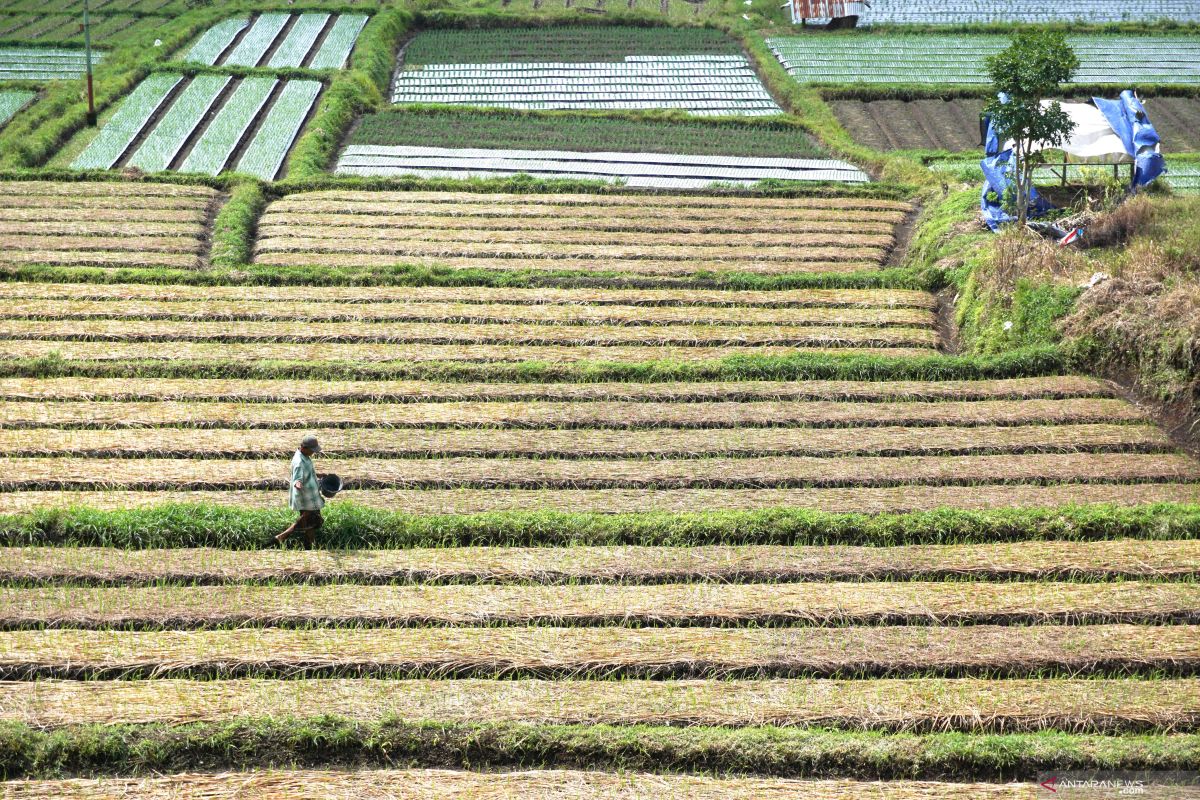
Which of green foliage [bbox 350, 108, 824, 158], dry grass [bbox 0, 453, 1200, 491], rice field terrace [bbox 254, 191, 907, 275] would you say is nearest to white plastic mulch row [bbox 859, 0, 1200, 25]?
green foliage [bbox 350, 108, 824, 158]

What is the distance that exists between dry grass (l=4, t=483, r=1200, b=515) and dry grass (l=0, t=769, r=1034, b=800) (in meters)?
4.97

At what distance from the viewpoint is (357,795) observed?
414 inches

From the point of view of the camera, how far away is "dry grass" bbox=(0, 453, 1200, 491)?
1612cm

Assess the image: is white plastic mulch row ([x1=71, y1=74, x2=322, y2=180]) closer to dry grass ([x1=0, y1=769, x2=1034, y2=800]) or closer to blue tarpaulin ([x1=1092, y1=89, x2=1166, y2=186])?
blue tarpaulin ([x1=1092, y1=89, x2=1166, y2=186])

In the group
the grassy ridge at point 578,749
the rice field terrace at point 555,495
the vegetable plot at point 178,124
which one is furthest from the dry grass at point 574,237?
the grassy ridge at point 578,749

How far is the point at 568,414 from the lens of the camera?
1842 centimetres

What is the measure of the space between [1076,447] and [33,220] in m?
21.9

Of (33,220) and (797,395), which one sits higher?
(33,220)

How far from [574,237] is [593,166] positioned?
697 centimetres

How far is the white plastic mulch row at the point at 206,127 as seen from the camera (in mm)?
32781

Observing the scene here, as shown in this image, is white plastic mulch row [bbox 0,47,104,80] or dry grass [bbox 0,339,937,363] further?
white plastic mulch row [bbox 0,47,104,80]

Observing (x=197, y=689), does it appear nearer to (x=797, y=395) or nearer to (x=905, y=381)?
(x=797, y=395)

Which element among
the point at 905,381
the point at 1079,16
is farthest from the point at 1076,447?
the point at 1079,16

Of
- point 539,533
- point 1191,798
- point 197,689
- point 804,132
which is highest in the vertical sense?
point 804,132
